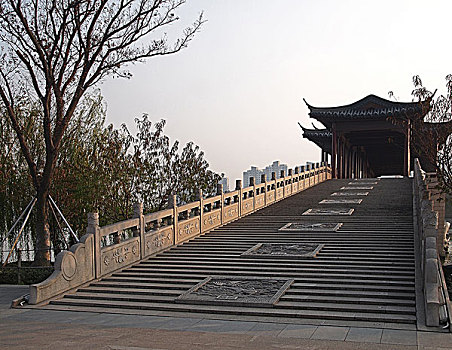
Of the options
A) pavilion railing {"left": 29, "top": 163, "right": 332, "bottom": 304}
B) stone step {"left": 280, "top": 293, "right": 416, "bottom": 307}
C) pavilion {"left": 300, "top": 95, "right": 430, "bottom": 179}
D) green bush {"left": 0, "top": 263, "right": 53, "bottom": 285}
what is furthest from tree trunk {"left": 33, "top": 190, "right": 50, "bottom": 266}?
pavilion {"left": 300, "top": 95, "right": 430, "bottom": 179}

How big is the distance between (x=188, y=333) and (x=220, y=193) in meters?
8.02

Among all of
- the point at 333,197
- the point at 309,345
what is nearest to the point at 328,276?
the point at 309,345

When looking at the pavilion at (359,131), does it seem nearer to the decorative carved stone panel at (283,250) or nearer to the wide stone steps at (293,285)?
the decorative carved stone panel at (283,250)

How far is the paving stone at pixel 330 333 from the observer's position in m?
5.84

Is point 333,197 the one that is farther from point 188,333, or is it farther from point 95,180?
point 188,333

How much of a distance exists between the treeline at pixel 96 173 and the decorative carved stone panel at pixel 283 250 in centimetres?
546

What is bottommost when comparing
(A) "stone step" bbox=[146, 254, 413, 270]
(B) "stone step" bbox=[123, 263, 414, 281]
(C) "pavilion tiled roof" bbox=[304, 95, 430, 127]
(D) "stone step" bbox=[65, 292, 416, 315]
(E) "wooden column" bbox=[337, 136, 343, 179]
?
(D) "stone step" bbox=[65, 292, 416, 315]

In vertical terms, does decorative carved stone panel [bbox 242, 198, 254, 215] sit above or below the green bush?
above

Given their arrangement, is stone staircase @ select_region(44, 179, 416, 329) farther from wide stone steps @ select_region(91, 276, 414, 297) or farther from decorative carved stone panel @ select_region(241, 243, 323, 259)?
decorative carved stone panel @ select_region(241, 243, 323, 259)

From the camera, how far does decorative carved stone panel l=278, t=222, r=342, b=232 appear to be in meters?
12.5

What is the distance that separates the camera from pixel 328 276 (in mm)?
8422

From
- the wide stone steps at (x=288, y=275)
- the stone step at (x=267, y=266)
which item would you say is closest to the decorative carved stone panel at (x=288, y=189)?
the stone step at (x=267, y=266)

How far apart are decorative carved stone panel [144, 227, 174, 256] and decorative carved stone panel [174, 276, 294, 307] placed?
2.14m

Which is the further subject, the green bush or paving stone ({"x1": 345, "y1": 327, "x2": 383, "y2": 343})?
the green bush
